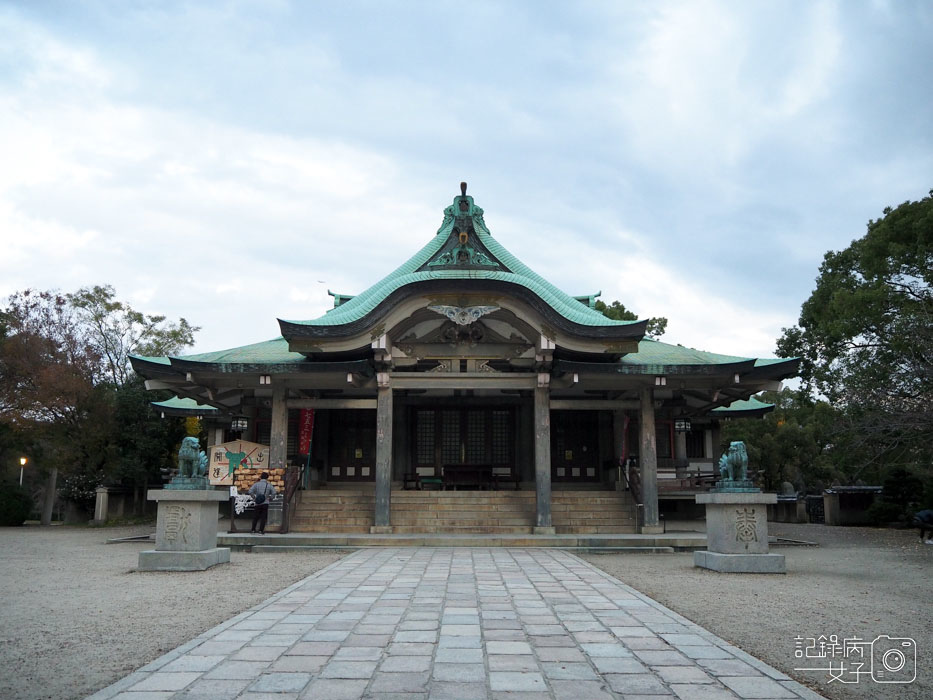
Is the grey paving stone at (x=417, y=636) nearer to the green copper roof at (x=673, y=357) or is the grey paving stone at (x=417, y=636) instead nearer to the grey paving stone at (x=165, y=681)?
the grey paving stone at (x=165, y=681)

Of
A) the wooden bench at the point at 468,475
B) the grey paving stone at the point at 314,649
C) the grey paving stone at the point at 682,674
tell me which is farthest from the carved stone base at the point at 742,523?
the wooden bench at the point at 468,475

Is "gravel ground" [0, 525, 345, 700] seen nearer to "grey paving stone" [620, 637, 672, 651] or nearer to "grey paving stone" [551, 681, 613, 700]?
"grey paving stone" [551, 681, 613, 700]

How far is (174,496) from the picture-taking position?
1041 centimetres

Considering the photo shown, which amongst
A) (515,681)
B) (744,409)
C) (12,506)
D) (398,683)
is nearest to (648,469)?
(744,409)

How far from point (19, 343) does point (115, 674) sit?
21342mm

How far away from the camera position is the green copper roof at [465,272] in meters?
14.9

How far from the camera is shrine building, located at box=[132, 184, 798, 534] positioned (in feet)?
49.0

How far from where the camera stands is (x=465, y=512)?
1572cm

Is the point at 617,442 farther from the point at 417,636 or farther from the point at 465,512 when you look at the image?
the point at 417,636

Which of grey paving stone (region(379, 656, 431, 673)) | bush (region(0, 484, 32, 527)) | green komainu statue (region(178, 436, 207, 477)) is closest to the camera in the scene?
grey paving stone (region(379, 656, 431, 673))

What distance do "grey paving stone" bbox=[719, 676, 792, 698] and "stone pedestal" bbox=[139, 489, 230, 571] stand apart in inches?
317

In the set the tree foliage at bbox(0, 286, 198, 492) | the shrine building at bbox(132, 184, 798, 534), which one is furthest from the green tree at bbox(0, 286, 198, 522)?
the shrine building at bbox(132, 184, 798, 534)

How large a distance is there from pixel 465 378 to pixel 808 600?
902 centimetres

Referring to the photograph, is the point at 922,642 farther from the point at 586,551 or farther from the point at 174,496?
the point at 174,496
